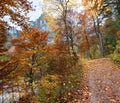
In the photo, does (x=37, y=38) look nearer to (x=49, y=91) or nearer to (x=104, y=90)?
(x=104, y=90)

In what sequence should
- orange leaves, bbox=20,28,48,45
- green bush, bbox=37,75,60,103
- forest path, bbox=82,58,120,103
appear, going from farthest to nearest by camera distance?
Answer: orange leaves, bbox=20,28,48,45
forest path, bbox=82,58,120,103
green bush, bbox=37,75,60,103

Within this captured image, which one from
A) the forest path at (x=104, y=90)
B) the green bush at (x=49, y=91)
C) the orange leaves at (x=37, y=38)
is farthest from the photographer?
the orange leaves at (x=37, y=38)

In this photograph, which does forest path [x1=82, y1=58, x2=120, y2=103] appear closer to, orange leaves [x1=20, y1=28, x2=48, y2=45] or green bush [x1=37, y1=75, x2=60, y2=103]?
green bush [x1=37, y1=75, x2=60, y2=103]

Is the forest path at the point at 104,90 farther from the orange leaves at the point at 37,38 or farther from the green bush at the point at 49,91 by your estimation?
the orange leaves at the point at 37,38

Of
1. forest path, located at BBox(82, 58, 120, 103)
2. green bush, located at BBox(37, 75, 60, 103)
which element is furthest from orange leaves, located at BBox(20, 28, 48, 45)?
green bush, located at BBox(37, 75, 60, 103)

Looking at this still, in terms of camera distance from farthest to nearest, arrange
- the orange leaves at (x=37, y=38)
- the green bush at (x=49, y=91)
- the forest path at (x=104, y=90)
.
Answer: the orange leaves at (x=37, y=38) < the forest path at (x=104, y=90) < the green bush at (x=49, y=91)

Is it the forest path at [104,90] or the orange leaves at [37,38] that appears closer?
the forest path at [104,90]

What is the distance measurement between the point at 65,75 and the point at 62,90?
1543 mm

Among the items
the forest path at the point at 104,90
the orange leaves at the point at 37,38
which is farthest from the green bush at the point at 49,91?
the orange leaves at the point at 37,38

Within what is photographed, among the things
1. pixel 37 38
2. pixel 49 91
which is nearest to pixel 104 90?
pixel 49 91

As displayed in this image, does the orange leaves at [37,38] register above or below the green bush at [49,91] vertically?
above

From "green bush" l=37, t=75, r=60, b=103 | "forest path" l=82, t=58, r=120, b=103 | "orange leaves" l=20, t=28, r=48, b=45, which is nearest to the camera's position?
"green bush" l=37, t=75, r=60, b=103

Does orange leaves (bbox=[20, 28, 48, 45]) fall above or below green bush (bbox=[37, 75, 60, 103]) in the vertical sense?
above

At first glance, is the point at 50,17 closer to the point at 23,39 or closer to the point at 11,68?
the point at 23,39
